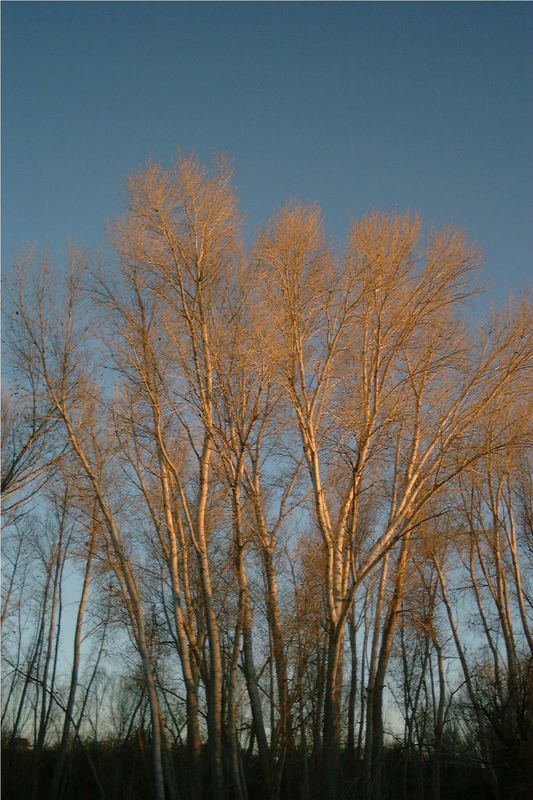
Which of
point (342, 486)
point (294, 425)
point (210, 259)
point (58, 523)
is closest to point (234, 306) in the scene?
point (210, 259)

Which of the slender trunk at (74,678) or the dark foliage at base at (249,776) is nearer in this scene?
the dark foliage at base at (249,776)

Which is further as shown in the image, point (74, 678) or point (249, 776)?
point (249, 776)

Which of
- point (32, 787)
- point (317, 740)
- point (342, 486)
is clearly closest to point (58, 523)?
point (32, 787)

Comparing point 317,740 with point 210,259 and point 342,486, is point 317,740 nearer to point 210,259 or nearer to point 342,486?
point 342,486

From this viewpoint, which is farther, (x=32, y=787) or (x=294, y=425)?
(x=32, y=787)

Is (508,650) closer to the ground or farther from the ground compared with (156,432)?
closer to the ground

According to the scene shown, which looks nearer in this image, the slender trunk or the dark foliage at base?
the dark foliage at base

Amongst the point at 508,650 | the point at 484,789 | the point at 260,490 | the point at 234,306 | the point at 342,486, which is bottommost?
the point at 484,789

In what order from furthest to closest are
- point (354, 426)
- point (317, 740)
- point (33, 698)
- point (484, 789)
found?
point (33, 698)
point (484, 789)
point (317, 740)
point (354, 426)

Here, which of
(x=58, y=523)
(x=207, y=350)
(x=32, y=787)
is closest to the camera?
(x=207, y=350)

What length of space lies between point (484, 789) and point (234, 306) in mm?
14849

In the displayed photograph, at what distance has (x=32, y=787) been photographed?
18.4 m

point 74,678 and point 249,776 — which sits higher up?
point 74,678

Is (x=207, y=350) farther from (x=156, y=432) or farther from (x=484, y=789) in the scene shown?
(x=484, y=789)
